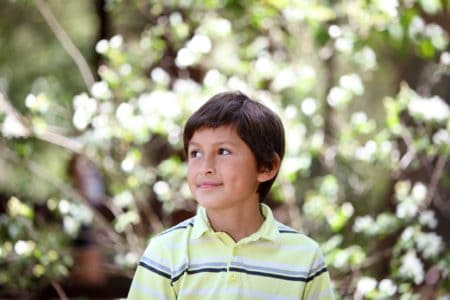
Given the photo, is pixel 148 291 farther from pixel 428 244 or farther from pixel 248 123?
pixel 428 244

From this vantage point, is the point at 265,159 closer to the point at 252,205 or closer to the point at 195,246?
the point at 252,205

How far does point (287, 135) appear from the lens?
3.32m

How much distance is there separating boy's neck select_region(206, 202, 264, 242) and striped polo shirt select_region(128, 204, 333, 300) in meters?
0.02

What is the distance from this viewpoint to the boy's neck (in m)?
1.96

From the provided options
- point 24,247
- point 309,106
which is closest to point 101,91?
point 24,247

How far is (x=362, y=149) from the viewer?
3348mm

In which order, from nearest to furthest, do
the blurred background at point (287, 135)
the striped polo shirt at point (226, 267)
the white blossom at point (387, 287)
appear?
the striped polo shirt at point (226, 267)
the white blossom at point (387, 287)
the blurred background at point (287, 135)

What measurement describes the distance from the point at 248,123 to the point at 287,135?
1.40 m

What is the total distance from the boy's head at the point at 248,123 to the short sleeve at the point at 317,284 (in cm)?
24

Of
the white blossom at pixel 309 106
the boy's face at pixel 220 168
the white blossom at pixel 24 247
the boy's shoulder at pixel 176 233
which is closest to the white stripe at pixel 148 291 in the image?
the boy's shoulder at pixel 176 233

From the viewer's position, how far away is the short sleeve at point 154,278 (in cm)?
190

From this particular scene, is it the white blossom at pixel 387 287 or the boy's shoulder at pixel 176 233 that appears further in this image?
the white blossom at pixel 387 287

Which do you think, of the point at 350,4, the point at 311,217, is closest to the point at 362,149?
the point at 311,217

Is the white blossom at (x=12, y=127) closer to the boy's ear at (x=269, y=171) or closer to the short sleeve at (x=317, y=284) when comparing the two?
the boy's ear at (x=269, y=171)
